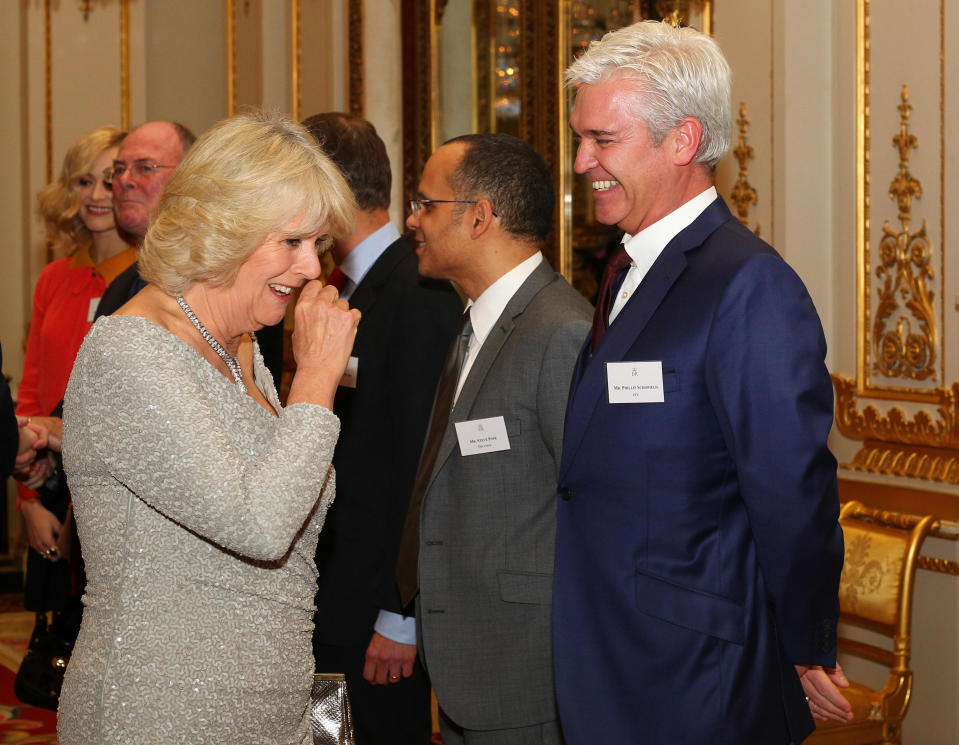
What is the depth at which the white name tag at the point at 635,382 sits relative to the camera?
69.2 inches

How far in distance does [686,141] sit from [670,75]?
4.6 inches

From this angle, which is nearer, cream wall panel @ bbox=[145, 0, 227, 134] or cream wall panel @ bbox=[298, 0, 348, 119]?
cream wall panel @ bbox=[298, 0, 348, 119]

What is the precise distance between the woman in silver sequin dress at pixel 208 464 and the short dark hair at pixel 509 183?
69 cm

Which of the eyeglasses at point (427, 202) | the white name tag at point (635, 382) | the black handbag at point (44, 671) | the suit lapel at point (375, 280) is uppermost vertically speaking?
the eyeglasses at point (427, 202)

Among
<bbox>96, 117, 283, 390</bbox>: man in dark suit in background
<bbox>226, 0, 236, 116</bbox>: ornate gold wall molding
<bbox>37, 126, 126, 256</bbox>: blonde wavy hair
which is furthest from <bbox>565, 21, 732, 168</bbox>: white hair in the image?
<bbox>226, 0, 236, 116</bbox>: ornate gold wall molding

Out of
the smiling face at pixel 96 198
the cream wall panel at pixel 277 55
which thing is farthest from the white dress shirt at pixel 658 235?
the cream wall panel at pixel 277 55

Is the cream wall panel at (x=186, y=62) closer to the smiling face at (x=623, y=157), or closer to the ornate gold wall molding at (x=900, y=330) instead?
the ornate gold wall molding at (x=900, y=330)

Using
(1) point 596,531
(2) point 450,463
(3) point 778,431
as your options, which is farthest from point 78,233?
(3) point 778,431

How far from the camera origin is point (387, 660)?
2.51 m

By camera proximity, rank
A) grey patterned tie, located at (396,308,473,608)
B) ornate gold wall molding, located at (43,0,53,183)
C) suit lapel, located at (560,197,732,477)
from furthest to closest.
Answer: ornate gold wall molding, located at (43,0,53,183), grey patterned tie, located at (396,308,473,608), suit lapel, located at (560,197,732,477)

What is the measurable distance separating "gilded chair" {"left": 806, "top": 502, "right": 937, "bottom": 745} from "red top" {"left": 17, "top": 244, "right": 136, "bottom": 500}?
242cm

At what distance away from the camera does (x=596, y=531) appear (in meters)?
1.83

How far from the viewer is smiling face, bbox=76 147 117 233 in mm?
3598

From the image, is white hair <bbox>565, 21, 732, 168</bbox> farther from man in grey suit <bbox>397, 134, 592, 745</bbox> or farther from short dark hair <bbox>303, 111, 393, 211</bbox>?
short dark hair <bbox>303, 111, 393, 211</bbox>
